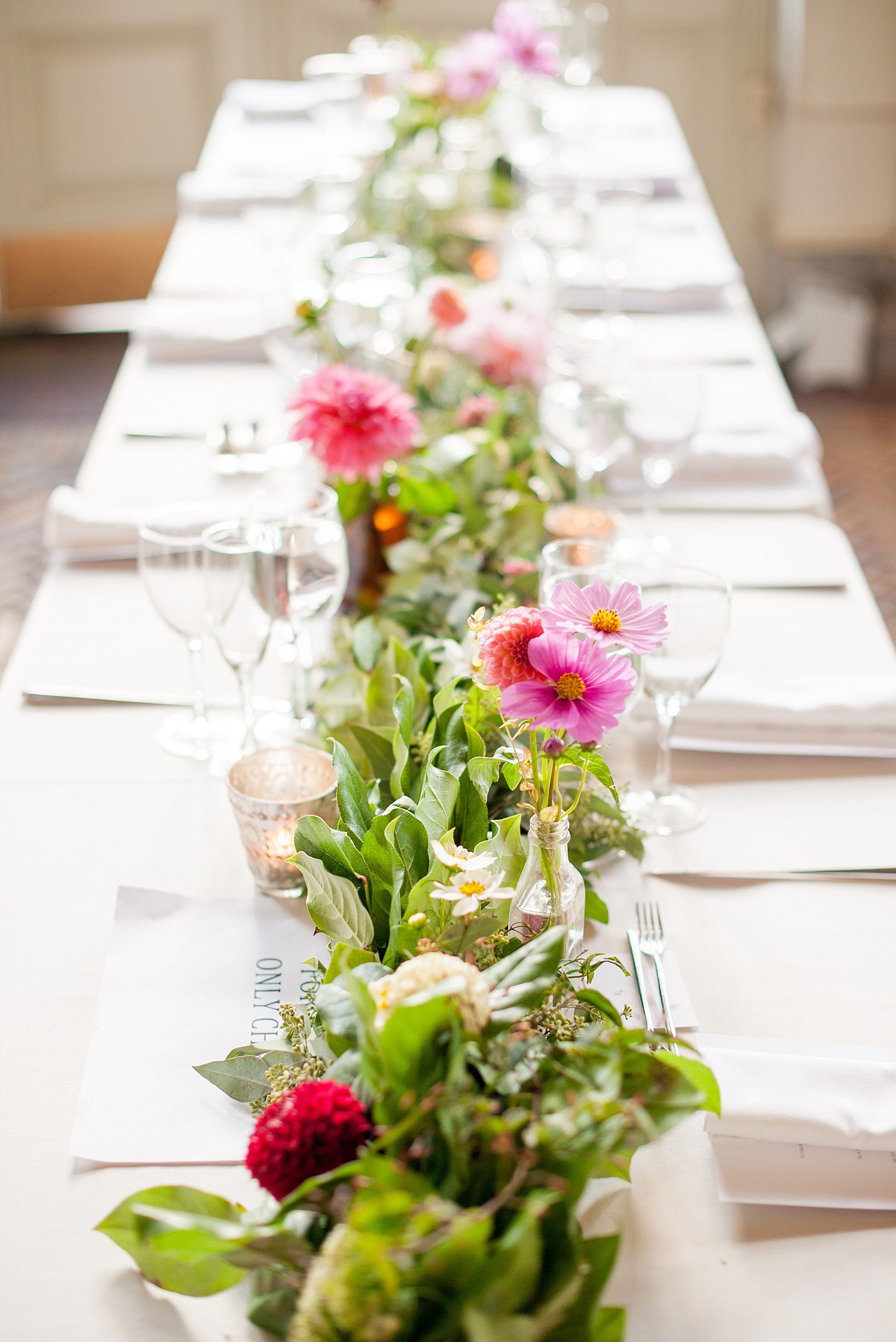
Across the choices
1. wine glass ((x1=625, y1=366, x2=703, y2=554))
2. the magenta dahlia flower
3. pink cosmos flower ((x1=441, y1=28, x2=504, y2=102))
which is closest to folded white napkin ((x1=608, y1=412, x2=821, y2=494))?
wine glass ((x1=625, y1=366, x2=703, y2=554))

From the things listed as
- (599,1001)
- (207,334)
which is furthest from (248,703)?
(207,334)

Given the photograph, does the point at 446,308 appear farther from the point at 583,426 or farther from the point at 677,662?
the point at 677,662

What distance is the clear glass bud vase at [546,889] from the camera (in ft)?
2.66

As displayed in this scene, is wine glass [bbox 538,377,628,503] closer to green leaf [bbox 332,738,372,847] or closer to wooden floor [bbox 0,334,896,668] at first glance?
green leaf [bbox 332,738,372,847]

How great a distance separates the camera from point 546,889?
0.83 metres

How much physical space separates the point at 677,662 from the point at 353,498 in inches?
18.8

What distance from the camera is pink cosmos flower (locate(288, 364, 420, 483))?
1.29 m

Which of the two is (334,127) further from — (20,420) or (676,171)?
(20,420)

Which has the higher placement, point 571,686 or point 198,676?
point 571,686

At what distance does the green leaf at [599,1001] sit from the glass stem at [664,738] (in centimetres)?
36

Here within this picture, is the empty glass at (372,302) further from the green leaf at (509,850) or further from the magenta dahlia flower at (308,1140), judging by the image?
the magenta dahlia flower at (308,1140)

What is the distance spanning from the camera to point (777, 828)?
1.11 metres

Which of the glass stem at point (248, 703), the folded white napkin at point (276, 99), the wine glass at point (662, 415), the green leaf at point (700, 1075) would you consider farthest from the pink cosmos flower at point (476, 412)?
the folded white napkin at point (276, 99)

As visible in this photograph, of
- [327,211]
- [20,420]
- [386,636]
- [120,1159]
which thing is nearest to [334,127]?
[327,211]
